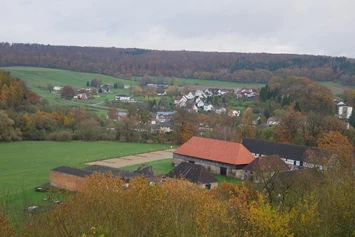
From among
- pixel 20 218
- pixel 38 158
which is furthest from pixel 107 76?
pixel 20 218

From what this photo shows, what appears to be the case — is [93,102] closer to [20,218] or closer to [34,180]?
[34,180]

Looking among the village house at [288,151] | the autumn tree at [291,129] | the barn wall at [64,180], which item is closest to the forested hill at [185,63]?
the autumn tree at [291,129]

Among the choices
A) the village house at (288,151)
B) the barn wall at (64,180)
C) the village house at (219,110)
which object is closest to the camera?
the barn wall at (64,180)

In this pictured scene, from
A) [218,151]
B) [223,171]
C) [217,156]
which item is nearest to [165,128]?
[218,151]

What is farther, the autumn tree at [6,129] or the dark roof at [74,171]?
the autumn tree at [6,129]

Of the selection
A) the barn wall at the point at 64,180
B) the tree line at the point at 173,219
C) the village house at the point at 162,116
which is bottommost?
the village house at the point at 162,116

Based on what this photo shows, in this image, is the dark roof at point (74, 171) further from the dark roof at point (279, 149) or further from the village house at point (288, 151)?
the dark roof at point (279, 149)

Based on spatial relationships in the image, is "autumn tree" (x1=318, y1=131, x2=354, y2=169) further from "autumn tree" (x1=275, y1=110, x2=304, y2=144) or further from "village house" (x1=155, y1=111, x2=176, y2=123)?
"village house" (x1=155, y1=111, x2=176, y2=123)
